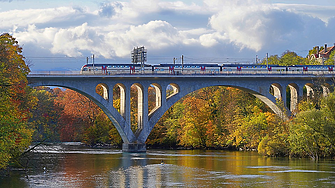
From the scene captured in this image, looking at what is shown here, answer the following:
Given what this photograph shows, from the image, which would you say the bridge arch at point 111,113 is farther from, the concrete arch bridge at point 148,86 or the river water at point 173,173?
the river water at point 173,173

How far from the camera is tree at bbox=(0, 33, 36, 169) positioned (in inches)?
1115

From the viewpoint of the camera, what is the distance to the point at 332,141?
4978 cm

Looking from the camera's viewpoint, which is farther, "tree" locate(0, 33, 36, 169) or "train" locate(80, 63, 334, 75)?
"train" locate(80, 63, 334, 75)

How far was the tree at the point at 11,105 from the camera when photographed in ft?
92.9

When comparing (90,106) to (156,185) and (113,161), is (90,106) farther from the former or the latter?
(156,185)

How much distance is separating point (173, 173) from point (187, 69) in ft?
94.0

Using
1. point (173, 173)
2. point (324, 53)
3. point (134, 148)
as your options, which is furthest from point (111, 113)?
point (324, 53)

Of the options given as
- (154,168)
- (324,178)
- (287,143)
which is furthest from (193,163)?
(324,178)

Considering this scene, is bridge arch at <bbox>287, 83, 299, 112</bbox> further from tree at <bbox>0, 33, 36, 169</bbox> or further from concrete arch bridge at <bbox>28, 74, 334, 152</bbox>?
tree at <bbox>0, 33, 36, 169</bbox>

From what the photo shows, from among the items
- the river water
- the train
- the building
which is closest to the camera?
the river water

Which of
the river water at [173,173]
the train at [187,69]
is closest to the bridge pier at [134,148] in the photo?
the train at [187,69]

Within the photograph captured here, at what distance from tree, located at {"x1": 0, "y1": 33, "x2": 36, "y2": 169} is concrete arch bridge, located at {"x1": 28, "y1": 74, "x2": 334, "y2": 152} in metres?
16.8

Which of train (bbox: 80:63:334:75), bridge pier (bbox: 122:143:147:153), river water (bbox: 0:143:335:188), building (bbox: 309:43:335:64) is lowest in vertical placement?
river water (bbox: 0:143:335:188)

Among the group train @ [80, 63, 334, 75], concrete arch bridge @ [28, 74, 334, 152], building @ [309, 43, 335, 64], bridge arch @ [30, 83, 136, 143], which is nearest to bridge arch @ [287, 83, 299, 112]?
concrete arch bridge @ [28, 74, 334, 152]
